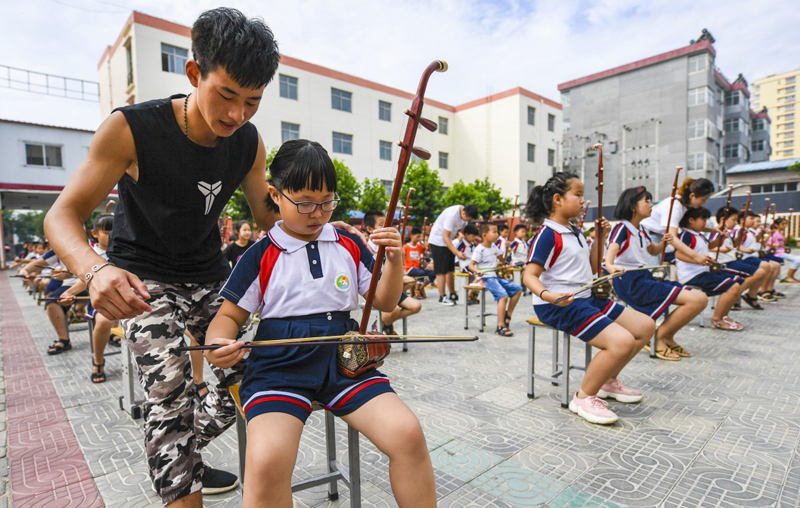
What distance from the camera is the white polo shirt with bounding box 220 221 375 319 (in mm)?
1895

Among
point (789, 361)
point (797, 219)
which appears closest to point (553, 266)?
point (789, 361)

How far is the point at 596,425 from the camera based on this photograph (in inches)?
126

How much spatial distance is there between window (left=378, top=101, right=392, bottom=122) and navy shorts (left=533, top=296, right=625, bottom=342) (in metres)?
29.1

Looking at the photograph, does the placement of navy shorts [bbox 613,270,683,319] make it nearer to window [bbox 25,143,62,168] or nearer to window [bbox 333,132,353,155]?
window [bbox 333,132,353,155]

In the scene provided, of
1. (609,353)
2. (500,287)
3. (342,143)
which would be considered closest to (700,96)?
(342,143)

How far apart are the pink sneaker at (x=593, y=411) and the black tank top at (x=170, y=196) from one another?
108 inches

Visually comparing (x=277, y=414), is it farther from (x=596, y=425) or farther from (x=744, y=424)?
(x=744, y=424)

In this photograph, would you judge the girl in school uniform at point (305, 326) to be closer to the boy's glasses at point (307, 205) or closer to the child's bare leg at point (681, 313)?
the boy's glasses at point (307, 205)

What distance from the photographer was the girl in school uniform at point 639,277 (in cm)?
458

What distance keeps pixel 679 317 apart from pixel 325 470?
4159 millimetres

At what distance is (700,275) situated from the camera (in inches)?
235

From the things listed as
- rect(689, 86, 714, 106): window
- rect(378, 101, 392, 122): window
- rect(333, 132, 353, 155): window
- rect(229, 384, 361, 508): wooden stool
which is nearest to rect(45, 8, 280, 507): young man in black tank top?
rect(229, 384, 361, 508): wooden stool

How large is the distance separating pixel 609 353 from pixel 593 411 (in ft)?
1.47

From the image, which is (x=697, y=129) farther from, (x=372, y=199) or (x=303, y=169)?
(x=303, y=169)
